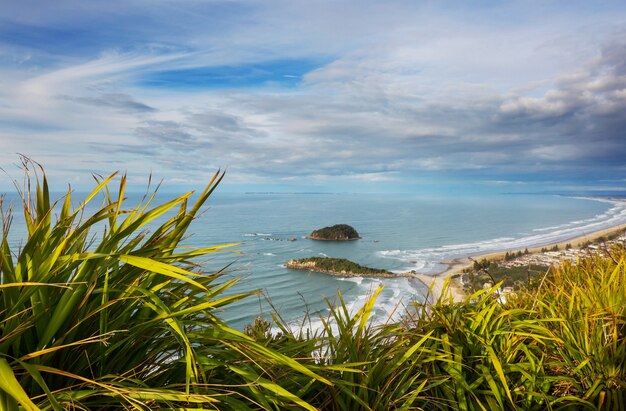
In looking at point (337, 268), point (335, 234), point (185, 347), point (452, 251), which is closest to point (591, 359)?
point (185, 347)

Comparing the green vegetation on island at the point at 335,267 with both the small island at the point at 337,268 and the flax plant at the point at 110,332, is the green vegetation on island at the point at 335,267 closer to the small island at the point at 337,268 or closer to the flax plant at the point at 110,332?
the small island at the point at 337,268

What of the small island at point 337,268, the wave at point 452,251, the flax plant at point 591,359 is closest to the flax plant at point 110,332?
the flax plant at point 591,359

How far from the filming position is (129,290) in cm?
182

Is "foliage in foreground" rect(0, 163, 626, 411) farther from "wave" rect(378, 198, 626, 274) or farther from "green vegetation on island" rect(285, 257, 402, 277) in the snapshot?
"wave" rect(378, 198, 626, 274)

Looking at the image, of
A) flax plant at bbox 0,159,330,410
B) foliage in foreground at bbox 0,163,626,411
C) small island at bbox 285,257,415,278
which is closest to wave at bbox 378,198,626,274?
small island at bbox 285,257,415,278

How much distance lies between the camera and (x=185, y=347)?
1753 mm

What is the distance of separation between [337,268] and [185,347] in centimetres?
3728

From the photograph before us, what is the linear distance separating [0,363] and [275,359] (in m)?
0.98

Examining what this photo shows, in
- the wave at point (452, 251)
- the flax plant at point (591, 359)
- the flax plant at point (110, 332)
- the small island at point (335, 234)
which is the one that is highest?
the flax plant at point (110, 332)

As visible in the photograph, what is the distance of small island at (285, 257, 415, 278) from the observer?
123ft

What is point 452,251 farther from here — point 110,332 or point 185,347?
point 110,332

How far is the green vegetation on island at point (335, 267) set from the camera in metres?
37.7

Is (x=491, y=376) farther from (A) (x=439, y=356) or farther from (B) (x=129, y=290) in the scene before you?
(B) (x=129, y=290)

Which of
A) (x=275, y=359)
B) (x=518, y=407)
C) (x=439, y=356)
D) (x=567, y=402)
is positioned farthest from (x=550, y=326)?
(x=275, y=359)
